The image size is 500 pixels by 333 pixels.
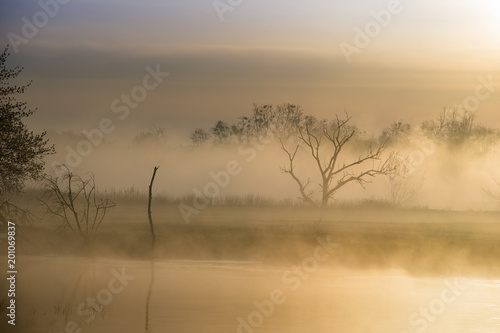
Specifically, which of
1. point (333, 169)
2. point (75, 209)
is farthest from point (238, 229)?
point (333, 169)

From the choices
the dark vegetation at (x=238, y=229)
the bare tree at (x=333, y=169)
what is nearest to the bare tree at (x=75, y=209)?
the dark vegetation at (x=238, y=229)

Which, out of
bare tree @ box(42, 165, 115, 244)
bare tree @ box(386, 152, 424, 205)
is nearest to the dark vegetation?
bare tree @ box(42, 165, 115, 244)

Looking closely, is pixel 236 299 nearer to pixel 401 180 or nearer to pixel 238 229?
pixel 238 229

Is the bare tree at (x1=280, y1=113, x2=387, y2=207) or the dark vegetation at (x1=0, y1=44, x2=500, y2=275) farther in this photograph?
the bare tree at (x1=280, y1=113, x2=387, y2=207)

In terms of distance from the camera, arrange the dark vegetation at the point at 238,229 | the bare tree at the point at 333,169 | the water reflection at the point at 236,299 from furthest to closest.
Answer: the bare tree at the point at 333,169 → the dark vegetation at the point at 238,229 → the water reflection at the point at 236,299

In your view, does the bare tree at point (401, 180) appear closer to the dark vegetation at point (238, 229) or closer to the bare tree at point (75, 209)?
the dark vegetation at point (238, 229)

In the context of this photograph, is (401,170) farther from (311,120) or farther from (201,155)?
(201,155)

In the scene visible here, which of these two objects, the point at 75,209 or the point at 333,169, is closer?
the point at 75,209

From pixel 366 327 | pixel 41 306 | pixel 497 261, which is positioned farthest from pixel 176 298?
pixel 497 261

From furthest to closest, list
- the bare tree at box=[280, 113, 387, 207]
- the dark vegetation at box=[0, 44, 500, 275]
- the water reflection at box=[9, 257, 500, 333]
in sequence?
1. the bare tree at box=[280, 113, 387, 207]
2. the dark vegetation at box=[0, 44, 500, 275]
3. the water reflection at box=[9, 257, 500, 333]

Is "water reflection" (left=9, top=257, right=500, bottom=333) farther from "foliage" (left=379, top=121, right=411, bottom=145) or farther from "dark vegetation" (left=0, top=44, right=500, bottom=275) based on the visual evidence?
"foliage" (left=379, top=121, right=411, bottom=145)

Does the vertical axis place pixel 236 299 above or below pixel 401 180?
below

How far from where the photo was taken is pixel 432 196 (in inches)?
3196

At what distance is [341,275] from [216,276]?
4.99 m
